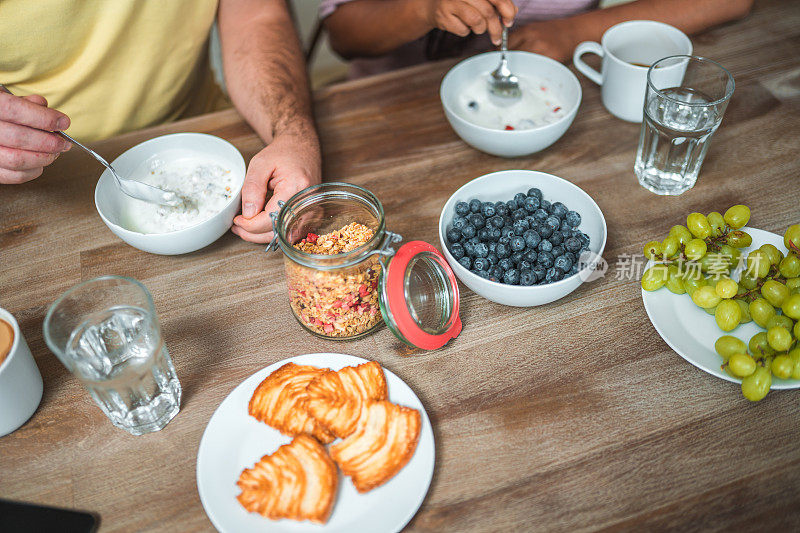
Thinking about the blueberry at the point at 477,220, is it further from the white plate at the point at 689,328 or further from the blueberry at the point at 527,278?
the white plate at the point at 689,328

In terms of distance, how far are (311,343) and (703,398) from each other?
2.09ft

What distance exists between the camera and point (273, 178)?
122cm

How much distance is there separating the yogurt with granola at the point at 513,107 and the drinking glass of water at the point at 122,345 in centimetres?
82

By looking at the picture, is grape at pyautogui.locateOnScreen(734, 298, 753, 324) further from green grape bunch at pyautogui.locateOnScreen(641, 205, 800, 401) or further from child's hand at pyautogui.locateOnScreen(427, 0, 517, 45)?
child's hand at pyautogui.locateOnScreen(427, 0, 517, 45)

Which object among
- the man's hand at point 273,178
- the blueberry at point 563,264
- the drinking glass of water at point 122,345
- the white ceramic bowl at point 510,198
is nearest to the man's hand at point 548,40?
the white ceramic bowl at point 510,198

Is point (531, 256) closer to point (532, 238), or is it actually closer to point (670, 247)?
point (532, 238)

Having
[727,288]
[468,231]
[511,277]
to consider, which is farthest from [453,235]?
[727,288]

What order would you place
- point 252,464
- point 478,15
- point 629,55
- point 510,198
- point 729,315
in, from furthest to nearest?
1. point 629,55
2. point 478,15
3. point 510,198
4. point 729,315
5. point 252,464

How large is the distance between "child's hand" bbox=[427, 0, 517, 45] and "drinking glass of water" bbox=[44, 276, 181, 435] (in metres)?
0.92

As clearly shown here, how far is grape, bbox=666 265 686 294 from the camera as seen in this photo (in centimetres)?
105

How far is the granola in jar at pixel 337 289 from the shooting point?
3.12 ft

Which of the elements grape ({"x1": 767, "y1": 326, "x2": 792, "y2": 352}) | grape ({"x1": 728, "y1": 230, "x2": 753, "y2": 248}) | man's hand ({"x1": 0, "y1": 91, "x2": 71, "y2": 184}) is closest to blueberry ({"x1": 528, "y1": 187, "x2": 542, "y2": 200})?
grape ({"x1": 728, "y1": 230, "x2": 753, "y2": 248})

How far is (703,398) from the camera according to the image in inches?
37.0

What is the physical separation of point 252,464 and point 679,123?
1027 mm
